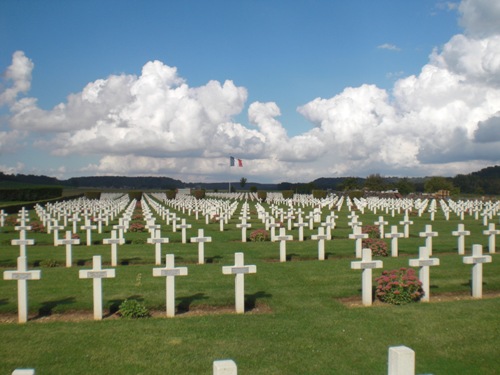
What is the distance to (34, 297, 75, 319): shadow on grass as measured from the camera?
Result: 8.24 meters

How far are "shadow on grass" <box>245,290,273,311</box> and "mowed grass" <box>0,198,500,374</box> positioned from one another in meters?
0.04

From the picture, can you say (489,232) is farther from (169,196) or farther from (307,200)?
(169,196)

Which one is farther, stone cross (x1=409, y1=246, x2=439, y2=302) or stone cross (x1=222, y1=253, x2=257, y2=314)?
stone cross (x1=409, y1=246, x2=439, y2=302)

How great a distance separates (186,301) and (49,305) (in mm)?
2471

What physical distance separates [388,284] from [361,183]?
85.4 metres

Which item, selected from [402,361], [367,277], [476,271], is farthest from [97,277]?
[476,271]

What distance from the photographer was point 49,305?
8.58m

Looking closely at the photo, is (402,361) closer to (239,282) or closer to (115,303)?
(239,282)

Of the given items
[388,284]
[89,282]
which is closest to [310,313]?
[388,284]

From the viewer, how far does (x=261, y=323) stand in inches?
289

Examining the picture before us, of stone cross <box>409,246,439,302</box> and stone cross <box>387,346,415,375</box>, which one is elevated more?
stone cross <box>387,346,415,375</box>

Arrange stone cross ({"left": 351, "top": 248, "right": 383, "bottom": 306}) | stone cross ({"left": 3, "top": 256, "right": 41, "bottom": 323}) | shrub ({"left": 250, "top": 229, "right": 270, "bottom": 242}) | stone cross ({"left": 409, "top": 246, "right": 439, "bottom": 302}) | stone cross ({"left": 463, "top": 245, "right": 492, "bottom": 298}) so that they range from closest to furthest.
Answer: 1. stone cross ({"left": 3, "top": 256, "right": 41, "bottom": 323})
2. stone cross ({"left": 351, "top": 248, "right": 383, "bottom": 306})
3. stone cross ({"left": 409, "top": 246, "right": 439, "bottom": 302})
4. stone cross ({"left": 463, "top": 245, "right": 492, "bottom": 298})
5. shrub ({"left": 250, "top": 229, "right": 270, "bottom": 242})

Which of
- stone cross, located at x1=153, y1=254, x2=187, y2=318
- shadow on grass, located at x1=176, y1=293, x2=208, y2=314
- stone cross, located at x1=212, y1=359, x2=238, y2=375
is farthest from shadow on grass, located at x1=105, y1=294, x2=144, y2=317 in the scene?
stone cross, located at x1=212, y1=359, x2=238, y2=375

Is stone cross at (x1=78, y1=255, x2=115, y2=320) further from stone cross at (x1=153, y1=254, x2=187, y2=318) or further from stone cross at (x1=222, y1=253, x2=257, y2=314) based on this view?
stone cross at (x1=222, y1=253, x2=257, y2=314)
